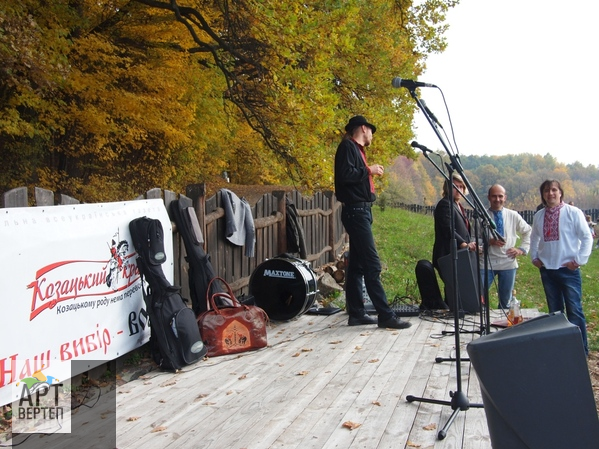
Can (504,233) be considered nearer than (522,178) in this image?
Yes

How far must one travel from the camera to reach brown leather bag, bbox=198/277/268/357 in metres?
5.85

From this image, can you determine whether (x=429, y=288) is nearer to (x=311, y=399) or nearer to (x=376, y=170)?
(x=376, y=170)

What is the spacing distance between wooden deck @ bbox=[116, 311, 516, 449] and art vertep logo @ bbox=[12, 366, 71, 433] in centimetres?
39

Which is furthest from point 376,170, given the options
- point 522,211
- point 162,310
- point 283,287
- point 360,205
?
point 522,211

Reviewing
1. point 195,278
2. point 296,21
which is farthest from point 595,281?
point 195,278

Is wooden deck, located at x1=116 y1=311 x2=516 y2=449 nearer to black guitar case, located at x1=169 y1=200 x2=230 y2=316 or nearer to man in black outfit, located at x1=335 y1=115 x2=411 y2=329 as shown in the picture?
man in black outfit, located at x1=335 y1=115 x2=411 y2=329

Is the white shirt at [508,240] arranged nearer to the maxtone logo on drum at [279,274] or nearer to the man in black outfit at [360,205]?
the man in black outfit at [360,205]

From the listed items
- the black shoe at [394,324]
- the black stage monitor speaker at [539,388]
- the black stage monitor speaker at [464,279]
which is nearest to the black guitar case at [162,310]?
the black shoe at [394,324]

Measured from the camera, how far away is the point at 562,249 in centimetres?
605

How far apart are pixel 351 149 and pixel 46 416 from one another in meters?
3.97

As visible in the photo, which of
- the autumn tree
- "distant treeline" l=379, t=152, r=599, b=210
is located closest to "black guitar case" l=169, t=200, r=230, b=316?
the autumn tree

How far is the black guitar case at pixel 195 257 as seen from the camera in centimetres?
627

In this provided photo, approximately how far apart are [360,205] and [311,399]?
2733mm

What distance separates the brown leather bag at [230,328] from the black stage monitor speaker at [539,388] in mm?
3478
